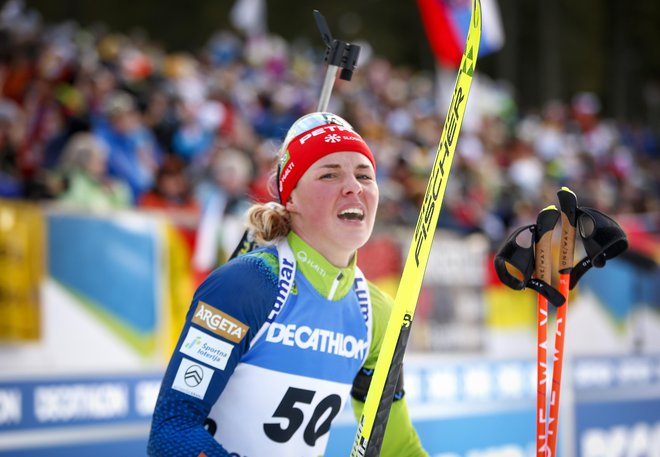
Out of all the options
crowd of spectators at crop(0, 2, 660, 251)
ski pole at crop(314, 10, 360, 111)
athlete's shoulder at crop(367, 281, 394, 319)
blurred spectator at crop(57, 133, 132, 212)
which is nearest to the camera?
athlete's shoulder at crop(367, 281, 394, 319)

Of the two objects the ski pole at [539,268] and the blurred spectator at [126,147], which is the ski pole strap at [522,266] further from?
the blurred spectator at [126,147]

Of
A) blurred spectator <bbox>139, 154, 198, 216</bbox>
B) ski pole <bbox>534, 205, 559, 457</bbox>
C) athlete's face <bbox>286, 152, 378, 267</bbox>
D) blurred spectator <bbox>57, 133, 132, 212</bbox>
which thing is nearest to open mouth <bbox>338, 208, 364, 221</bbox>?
athlete's face <bbox>286, 152, 378, 267</bbox>

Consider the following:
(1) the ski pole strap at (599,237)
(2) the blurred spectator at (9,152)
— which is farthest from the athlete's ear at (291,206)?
(2) the blurred spectator at (9,152)

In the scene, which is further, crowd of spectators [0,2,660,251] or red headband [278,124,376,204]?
crowd of spectators [0,2,660,251]

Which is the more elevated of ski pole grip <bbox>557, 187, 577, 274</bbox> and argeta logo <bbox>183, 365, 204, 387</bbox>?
ski pole grip <bbox>557, 187, 577, 274</bbox>

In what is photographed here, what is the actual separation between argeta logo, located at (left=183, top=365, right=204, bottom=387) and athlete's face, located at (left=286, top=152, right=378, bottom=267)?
26.1 inches

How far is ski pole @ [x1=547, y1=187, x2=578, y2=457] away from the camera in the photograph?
3.37m

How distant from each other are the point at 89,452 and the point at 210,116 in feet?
25.3

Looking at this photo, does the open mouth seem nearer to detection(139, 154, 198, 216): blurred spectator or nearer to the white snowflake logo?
the white snowflake logo

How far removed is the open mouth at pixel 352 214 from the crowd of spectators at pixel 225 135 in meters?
0.67

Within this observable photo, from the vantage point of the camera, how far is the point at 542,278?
340cm

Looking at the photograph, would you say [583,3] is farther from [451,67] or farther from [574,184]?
[451,67]

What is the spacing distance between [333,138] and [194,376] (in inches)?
38.4

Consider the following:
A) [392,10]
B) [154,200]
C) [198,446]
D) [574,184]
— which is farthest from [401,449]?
[392,10]
